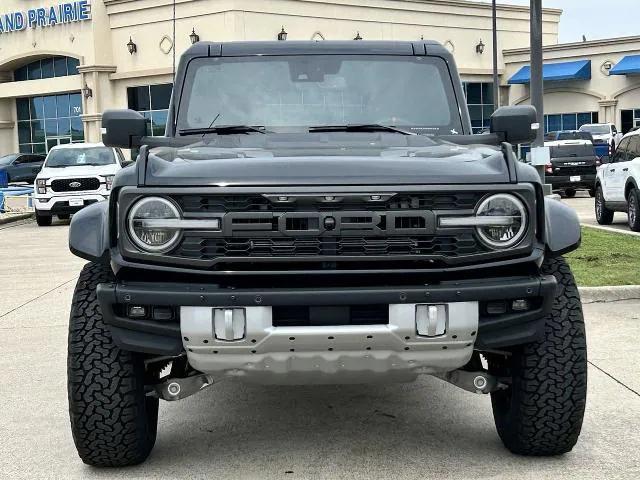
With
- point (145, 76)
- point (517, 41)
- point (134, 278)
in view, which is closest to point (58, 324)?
point (134, 278)

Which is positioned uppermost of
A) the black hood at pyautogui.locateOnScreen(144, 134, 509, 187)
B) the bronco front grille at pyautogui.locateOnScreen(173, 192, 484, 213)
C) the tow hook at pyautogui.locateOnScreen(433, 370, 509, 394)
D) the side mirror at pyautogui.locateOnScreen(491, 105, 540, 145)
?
the side mirror at pyautogui.locateOnScreen(491, 105, 540, 145)

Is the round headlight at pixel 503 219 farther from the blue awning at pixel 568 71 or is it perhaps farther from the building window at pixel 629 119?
the building window at pixel 629 119

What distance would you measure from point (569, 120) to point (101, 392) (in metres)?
49.0

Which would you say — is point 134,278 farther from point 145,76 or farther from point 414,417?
point 145,76

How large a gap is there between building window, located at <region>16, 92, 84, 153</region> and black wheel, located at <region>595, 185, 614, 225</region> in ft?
115

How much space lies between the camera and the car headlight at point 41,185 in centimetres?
2178

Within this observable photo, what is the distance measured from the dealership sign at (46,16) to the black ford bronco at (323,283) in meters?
44.1

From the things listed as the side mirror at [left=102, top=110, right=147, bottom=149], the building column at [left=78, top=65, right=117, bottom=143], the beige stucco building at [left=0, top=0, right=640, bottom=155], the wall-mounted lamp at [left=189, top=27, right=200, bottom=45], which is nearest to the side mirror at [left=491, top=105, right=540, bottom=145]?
the side mirror at [left=102, top=110, right=147, bottom=149]

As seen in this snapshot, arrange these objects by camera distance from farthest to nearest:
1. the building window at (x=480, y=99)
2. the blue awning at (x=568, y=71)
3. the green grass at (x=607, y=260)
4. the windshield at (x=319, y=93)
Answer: the building window at (x=480, y=99)
the blue awning at (x=568, y=71)
the green grass at (x=607, y=260)
the windshield at (x=319, y=93)

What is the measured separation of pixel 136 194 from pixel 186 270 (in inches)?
14.1

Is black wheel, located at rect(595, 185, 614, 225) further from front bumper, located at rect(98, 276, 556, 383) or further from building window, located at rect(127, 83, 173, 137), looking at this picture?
building window, located at rect(127, 83, 173, 137)

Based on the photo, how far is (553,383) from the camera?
4.17m

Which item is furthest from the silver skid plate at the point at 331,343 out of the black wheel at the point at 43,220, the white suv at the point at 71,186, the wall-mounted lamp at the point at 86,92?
the wall-mounted lamp at the point at 86,92

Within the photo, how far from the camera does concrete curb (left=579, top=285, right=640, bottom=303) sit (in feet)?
29.4
